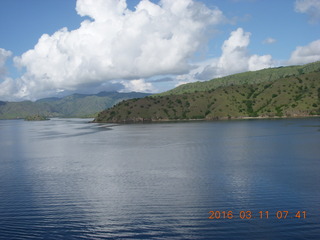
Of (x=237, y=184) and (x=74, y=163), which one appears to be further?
(x=74, y=163)

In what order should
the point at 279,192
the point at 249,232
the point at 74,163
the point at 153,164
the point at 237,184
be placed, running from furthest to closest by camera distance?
1. the point at 74,163
2. the point at 153,164
3. the point at 237,184
4. the point at 279,192
5. the point at 249,232

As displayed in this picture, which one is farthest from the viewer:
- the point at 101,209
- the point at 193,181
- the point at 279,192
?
the point at 193,181

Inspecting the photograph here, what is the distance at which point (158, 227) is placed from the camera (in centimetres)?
2919

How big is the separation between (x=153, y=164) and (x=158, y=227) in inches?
1358

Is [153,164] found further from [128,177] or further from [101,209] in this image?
[101,209]

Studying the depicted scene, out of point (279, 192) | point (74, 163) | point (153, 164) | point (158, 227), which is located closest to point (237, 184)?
point (279, 192)
